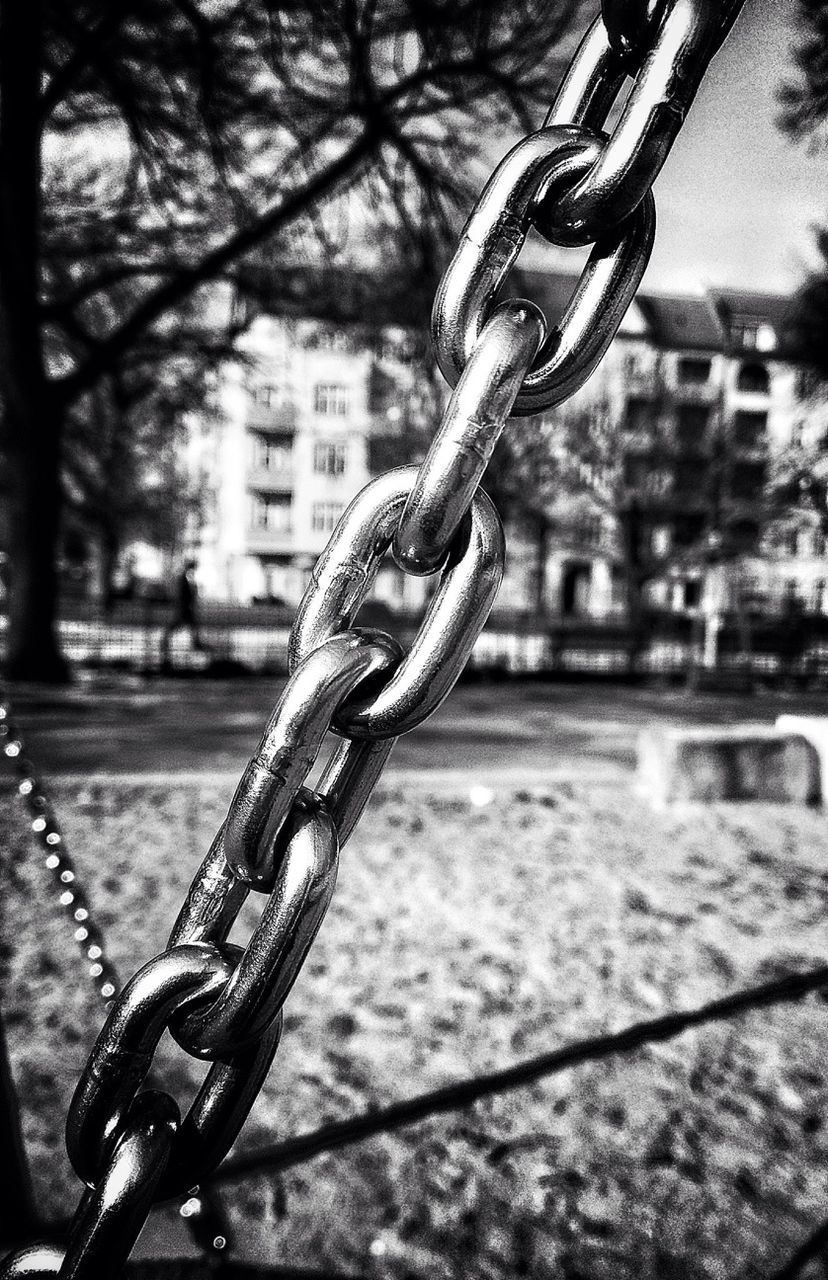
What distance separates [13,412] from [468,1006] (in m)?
10.3

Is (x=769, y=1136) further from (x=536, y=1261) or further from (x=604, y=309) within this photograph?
(x=604, y=309)

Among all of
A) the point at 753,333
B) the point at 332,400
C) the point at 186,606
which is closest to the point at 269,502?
the point at 332,400

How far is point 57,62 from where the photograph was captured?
9062 millimetres

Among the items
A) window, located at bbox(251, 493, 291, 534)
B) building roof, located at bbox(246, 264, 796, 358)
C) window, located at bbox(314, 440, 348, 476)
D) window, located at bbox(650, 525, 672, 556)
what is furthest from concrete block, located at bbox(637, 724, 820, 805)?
window, located at bbox(251, 493, 291, 534)

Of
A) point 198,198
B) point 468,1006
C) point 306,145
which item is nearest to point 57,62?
point 198,198

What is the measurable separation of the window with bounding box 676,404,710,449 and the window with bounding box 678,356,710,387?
574mm

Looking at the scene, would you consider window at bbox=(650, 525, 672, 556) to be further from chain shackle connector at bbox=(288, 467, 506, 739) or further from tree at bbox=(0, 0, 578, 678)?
Result: chain shackle connector at bbox=(288, 467, 506, 739)

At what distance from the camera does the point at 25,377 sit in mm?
11328

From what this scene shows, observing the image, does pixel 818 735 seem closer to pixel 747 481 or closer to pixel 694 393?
pixel 747 481

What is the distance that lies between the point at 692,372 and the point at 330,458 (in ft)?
106

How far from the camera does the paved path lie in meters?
7.29

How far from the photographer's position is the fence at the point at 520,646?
17438 millimetres

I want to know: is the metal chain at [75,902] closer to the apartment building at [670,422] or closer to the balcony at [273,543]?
the apartment building at [670,422]

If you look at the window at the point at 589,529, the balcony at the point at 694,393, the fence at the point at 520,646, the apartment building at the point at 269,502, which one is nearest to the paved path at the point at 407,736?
the fence at the point at 520,646
